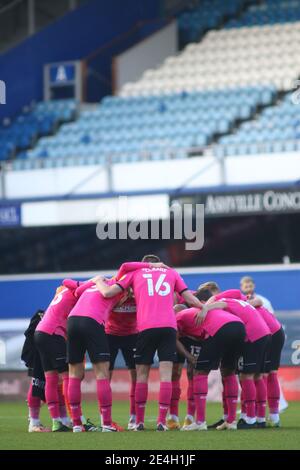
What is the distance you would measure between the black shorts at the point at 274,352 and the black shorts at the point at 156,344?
60.0 inches

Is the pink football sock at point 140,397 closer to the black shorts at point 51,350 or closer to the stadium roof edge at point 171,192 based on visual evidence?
the black shorts at point 51,350

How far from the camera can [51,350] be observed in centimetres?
1455

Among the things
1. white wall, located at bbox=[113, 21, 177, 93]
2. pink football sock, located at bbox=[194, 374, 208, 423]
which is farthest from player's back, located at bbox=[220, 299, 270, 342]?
white wall, located at bbox=[113, 21, 177, 93]

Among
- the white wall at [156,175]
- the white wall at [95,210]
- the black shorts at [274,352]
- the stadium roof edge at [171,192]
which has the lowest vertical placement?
the black shorts at [274,352]

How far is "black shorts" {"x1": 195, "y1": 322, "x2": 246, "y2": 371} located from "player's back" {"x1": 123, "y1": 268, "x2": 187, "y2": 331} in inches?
19.0

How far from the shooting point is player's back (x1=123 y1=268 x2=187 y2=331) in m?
13.8

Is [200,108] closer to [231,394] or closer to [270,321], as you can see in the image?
[270,321]

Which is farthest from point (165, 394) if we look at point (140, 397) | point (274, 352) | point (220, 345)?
point (274, 352)

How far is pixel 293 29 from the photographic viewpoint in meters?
35.1

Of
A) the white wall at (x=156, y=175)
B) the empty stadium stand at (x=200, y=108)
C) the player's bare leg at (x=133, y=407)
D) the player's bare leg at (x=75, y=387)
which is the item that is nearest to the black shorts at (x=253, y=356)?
the player's bare leg at (x=133, y=407)

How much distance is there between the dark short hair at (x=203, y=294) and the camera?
1495 centimetres

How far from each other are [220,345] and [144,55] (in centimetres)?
2416

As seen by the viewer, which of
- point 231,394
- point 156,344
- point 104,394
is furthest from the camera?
point 231,394

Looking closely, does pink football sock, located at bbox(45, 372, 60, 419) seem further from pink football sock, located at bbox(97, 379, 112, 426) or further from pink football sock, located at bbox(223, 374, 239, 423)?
pink football sock, located at bbox(223, 374, 239, 423)
